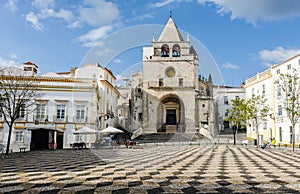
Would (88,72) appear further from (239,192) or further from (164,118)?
(239,192)

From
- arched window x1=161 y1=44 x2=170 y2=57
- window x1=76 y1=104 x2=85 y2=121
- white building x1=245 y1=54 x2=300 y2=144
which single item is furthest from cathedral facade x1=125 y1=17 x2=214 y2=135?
window x1=76 y1=104 x2=85 y2=121

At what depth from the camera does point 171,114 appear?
43906 millimetres

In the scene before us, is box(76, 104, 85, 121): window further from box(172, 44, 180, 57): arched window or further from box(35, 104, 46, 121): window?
box(172, 44, 180, 57): arched window

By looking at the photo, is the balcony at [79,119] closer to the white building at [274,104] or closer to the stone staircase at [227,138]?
the stone staircase at [227,138]

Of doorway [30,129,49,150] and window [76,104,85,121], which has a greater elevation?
window [76,104,85,121]

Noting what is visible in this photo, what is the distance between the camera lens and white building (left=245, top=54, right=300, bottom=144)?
32094 millimetres

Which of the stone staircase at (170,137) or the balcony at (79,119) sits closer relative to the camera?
the balcony at (79,119)

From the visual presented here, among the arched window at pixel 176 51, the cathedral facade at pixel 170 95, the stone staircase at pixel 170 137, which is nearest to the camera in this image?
the stone staircase at pixel 170 137

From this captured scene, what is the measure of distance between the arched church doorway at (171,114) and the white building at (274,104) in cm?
1010

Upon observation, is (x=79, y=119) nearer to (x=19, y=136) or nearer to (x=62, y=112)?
(x=62, y=112)

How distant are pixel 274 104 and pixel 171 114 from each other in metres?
15.3

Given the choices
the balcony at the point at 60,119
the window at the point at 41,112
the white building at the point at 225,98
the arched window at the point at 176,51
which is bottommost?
the balcony at the point at 60,119

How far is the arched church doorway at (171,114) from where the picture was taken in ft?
135

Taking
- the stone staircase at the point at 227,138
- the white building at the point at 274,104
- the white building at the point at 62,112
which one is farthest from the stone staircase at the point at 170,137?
the white building at the point at 62,112
